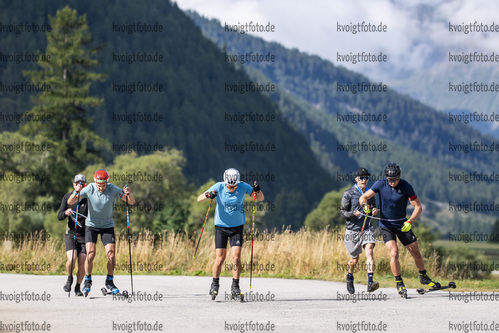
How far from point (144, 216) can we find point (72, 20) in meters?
26.6

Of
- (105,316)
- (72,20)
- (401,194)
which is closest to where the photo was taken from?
(105,316)

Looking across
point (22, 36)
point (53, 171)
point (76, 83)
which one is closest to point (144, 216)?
point (53, 171)

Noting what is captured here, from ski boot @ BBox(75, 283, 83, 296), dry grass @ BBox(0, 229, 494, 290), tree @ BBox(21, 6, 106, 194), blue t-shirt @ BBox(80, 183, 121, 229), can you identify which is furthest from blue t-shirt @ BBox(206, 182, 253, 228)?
tree @ BBox(21, 6, 106, 194)

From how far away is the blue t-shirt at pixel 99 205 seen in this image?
12320mm

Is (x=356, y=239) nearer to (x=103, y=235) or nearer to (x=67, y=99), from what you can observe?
(x=103, y=235)

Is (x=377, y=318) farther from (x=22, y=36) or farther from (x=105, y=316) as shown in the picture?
(x=22, y=36)

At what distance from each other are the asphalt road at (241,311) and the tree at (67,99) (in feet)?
218

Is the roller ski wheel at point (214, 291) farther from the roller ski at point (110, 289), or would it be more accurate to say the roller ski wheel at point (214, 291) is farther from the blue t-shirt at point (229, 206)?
the roller ski at point (110, 289)

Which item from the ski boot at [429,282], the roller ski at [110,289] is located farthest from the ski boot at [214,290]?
the ski boot at [429,282]

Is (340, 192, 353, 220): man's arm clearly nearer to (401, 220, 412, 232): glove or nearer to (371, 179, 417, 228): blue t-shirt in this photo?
(371, 179, 417, 228): blue t-shirt

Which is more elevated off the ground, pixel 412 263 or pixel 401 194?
pixel 401 194

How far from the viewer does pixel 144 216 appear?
7588 cm

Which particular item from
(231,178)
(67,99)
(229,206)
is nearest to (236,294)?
(229,206)

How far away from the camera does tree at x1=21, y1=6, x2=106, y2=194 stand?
266 ft
